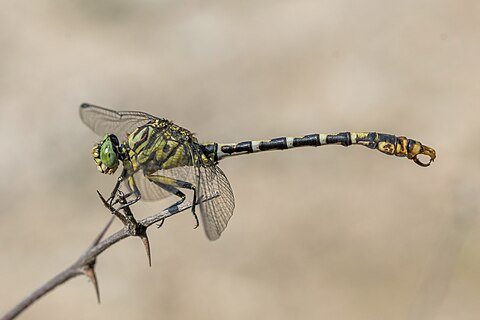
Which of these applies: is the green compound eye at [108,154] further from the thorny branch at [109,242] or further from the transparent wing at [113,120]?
the thorny branch at [109,242]

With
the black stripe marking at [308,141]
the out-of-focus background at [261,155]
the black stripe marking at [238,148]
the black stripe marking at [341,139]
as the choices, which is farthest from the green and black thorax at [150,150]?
the out-of-focus background at [261,155]

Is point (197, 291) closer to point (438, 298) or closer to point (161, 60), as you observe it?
point (438, 298)

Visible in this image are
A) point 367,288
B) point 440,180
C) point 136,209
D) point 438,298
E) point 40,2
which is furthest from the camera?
point 40,2

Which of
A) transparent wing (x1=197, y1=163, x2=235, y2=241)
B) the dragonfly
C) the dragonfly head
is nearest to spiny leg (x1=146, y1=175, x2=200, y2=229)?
the dragonfly

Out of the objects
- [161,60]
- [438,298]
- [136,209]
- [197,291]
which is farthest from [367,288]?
[161,60]

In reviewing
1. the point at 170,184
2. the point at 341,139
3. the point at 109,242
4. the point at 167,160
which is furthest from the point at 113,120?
the point at 109,242

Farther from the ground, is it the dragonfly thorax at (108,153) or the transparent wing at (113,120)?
the transparent wing at (113,120)
